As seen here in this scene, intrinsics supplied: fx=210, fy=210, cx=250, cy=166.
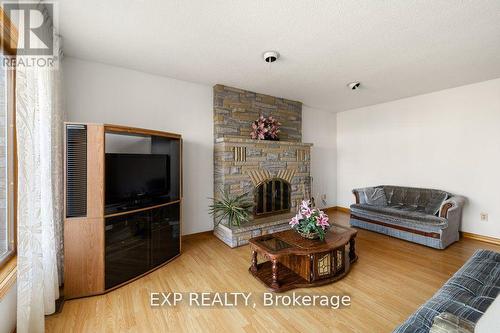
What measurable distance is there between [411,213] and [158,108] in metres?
4.32

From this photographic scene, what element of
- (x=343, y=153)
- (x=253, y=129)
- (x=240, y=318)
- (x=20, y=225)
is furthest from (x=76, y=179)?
(x=343, y=153)

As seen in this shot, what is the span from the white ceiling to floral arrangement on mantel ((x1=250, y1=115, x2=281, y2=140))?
0.72m

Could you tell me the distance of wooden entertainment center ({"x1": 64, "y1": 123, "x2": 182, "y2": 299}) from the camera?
1.99 metres

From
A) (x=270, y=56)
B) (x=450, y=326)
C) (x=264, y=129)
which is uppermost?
(x=270, y=56)

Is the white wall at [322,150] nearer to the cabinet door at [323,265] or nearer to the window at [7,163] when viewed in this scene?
the cabinet door at [323,265]

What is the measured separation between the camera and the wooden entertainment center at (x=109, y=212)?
6.54 ft

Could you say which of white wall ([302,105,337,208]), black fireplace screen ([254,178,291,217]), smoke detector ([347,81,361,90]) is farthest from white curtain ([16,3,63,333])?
white wall ([302,105,337,208])

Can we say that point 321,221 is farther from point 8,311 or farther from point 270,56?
point 8,311

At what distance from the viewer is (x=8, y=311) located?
147cm

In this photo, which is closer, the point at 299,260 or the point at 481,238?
the point at 299,260

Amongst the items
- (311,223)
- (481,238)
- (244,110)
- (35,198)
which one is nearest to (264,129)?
(244,110)

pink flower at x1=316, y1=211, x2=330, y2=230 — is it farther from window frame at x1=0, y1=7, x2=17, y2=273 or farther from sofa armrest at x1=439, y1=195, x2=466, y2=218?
window frame at x1=0, y1=7, x2=17, y2=273

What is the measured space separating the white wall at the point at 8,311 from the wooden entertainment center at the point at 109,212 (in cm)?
44

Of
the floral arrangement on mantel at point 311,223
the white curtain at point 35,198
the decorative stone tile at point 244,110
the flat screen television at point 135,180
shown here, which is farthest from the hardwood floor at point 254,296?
the decorative stone tile at point 244,110
